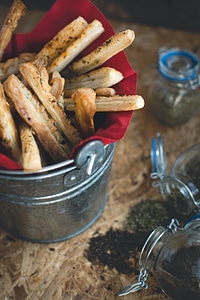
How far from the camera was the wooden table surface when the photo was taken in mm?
973

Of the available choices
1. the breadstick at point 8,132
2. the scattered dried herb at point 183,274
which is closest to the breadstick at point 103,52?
the breadstick at point 8,132

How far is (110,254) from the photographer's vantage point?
1.03 metres

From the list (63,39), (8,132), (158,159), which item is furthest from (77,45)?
(158,159)

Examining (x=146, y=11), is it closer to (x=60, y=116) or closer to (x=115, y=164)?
(x=115, y=164)

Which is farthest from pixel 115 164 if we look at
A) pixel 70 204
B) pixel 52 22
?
pixel 52 22

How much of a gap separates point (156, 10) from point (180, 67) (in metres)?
0.58

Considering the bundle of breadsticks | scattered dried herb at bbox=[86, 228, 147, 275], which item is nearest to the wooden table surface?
scattered dried herb at bbox=[86, 228, 147, 275]

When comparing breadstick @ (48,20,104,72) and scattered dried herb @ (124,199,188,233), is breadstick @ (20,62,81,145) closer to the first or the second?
breadstick @ (48,20,104,72)

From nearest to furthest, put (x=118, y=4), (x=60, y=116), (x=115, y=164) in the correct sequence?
1. (x=60, y=116)
2. (x=115, y=164)
3. (x=118, y=4)

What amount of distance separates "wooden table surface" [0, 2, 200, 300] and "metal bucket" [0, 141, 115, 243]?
3 centimetres

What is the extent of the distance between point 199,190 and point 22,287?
47 centimetres

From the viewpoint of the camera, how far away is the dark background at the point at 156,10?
172 centimetres

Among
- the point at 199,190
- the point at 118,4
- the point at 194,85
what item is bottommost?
the point at 199,190

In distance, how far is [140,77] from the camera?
1.44 meters
